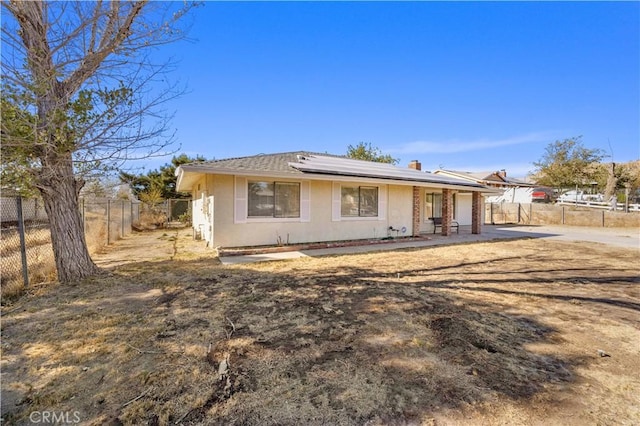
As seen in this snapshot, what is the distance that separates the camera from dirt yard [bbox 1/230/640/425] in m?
2.20

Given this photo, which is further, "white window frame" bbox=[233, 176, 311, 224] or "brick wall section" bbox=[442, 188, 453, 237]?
"brick wall section" bbox=[442, 188, 453, 237]

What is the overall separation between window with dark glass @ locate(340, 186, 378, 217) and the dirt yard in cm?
572

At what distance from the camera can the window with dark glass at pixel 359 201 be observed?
1151 cm

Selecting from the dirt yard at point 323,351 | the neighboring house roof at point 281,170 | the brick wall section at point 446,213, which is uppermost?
the neighboring house roof at point 281,170

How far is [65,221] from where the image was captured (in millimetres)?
5578

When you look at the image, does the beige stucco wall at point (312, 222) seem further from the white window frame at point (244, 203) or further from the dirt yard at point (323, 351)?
the dirt yard at point (323, 351)

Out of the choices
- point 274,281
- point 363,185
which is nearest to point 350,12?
point 363,185

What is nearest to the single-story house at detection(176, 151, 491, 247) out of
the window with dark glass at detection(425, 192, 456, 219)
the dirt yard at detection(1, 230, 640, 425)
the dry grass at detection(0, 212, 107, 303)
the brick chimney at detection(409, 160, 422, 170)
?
the window with dark glass at detection(425, 192, 456, 219)

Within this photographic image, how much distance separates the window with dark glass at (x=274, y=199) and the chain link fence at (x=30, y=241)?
4623mm

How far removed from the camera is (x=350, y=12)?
31.0ft

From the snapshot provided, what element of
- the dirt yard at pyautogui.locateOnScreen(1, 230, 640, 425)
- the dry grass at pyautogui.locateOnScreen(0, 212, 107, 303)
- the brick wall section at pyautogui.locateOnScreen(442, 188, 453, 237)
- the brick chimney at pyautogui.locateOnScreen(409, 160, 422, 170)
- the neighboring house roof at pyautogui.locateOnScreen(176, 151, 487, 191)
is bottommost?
the dirt yard at pyautogui.locateOnScreen(1, 230, 640, 425)

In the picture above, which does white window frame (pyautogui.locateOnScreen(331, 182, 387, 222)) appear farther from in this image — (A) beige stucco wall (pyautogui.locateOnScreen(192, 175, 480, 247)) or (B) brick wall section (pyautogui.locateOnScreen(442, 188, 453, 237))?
(B) brick wall section (pyautogui.locateOnScreen(442, 188, 453, 237))

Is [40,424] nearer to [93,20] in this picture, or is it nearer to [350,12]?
[93,20]

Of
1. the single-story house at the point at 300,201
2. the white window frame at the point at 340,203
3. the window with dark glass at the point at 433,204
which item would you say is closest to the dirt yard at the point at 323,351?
the single-story house at the point at 300,201
